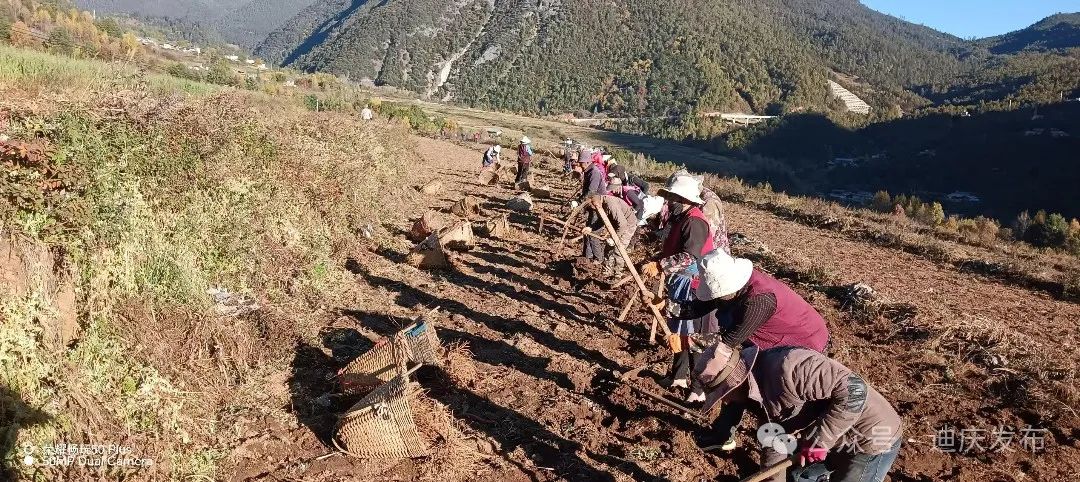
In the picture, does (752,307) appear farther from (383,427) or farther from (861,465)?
(383,427)

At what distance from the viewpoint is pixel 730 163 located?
67.8 metres

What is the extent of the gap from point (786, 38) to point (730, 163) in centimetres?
8043

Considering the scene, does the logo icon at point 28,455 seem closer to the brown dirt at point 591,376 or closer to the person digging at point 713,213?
the brown dirt at point 591,376

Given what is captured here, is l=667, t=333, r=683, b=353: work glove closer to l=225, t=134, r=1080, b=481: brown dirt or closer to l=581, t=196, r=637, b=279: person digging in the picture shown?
l=225, t=134, r=1080, b=481: brown dirt

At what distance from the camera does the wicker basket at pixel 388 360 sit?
13.2 feet

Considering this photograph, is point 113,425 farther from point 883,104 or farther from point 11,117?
point 883,104

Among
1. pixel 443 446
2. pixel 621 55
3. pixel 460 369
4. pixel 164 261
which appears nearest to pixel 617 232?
pixel 460 369

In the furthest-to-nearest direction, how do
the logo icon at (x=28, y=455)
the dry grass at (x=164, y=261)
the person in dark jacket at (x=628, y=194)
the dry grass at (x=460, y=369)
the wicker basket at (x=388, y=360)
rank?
the person in dark jacket at (x=628, y=194) < the dry grass at (x=460, y=369) < the wicker basket at (x=388, y=360) < the dry grass at (x=164, y=261) < the logo icon at (x=28, y=455)

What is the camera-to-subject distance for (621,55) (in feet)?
415

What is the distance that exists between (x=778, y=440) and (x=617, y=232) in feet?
12.6

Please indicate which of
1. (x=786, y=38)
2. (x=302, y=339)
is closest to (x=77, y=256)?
(x=302, y=339)

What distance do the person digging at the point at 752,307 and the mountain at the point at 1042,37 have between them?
19976 cm

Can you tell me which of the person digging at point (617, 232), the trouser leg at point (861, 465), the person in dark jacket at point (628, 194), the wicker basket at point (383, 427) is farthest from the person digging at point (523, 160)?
the trouser leg at point (861, 465)

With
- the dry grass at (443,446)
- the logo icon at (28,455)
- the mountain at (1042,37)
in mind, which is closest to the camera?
the logo icon at (28,455)
